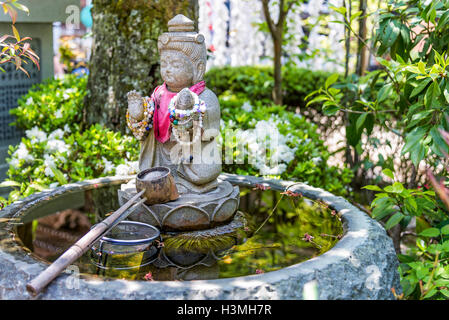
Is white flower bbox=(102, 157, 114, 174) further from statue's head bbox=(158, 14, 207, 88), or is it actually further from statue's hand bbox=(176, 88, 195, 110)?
statue's hand bbox=(176, 88, 195, 110)

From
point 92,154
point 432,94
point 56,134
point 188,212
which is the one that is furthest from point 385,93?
point 56,134

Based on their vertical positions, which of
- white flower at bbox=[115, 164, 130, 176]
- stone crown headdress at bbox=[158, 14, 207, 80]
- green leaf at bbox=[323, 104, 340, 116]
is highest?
stone crown headdress at bbox=[158, 14, 207, 80]

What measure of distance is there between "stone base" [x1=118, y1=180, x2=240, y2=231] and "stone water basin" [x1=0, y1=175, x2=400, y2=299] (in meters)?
0.08

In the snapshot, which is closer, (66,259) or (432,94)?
(66,259)

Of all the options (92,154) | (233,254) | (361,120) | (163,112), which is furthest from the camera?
(92,154)

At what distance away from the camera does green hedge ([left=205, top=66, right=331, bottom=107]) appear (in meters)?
7.50

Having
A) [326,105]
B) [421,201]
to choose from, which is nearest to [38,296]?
[421,201]

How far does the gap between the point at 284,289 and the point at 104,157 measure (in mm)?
2814

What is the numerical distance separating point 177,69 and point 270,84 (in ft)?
15.4

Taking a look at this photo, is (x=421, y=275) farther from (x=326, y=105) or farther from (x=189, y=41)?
(x=189, y=41)

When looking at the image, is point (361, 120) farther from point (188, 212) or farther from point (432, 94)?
point (188, 212)

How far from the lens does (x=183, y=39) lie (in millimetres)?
2895

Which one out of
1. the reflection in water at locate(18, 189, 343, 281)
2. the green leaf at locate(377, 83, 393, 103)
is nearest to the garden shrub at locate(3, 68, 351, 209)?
the reflection in water at locate(18, 189, 343, 281)

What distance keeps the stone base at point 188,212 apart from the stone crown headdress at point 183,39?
2.81 feet
